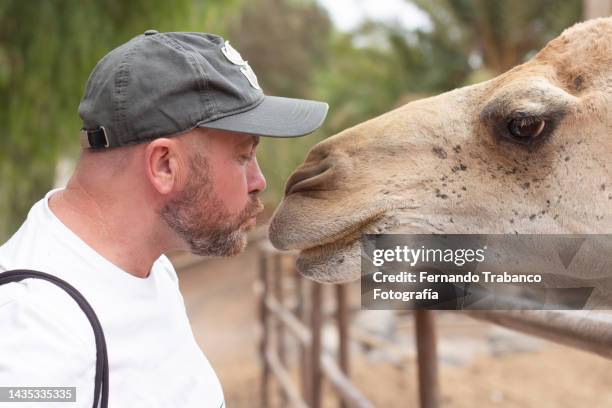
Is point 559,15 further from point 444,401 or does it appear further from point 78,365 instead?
point 78,365

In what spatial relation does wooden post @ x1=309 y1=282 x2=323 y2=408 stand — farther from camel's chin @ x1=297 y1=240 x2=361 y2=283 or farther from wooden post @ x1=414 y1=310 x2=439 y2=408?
camel's chin @ x1=297 y1=240 x2=361 y2=283

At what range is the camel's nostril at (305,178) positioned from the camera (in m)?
1.72

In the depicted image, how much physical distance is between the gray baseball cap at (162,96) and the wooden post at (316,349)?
2.65 m

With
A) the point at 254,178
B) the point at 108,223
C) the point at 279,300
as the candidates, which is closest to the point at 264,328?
the point at 279,300

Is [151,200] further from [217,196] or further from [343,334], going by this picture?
[343,334]

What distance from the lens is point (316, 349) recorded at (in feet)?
13.0

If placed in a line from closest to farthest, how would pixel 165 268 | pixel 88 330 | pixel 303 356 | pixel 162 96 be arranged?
1. pixel 88 330
2. pixel 162 96
3. pixel 165 268
4. pixel 303 356

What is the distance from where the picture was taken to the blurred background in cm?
505

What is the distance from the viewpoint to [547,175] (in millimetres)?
1622

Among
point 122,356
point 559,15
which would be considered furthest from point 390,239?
point 559,15

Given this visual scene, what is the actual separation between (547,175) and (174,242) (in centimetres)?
89

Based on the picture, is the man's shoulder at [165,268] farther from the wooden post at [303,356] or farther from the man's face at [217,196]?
the wooden post at [303,356]

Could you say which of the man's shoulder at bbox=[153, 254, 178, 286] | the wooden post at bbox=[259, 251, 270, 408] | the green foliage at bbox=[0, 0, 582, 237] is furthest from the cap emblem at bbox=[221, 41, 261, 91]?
the wooden post at bbox=[259, 251, 270, 408]

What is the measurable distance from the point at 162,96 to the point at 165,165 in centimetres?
13
